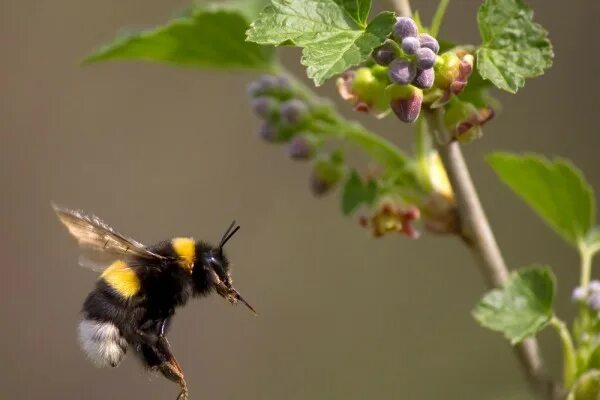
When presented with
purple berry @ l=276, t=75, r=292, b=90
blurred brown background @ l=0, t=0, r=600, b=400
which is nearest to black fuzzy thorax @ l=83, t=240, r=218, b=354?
purple berry @ l=276, t=75, r=292, b=90

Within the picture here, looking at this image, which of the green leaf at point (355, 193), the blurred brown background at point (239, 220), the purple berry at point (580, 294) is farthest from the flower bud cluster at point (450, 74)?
the blurred brown background at point (239, 220)

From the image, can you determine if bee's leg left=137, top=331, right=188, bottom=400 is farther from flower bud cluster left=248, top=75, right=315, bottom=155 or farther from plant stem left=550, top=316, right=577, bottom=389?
plant stem left=550, top=316, right=577, bottom=389

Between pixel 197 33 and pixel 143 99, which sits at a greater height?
pixel 197 33

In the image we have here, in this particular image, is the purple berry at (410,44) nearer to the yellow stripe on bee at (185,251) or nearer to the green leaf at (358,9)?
the green leaf at (358,9)

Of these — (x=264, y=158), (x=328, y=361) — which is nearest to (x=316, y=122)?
(x=328, y=361)

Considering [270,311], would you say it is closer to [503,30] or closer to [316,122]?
[316,122]
